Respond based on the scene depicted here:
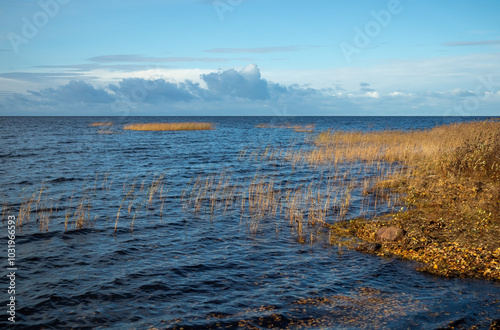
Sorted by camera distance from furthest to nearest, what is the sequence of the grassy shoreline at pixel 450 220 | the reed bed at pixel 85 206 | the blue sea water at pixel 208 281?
the reed bed at pixel 85 206, the grassy shoreline at pixel 450 220, the blue sea water at pixel 208 281

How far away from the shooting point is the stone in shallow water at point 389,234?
1142 centimetres

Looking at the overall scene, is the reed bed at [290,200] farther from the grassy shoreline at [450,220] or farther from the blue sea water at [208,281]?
the grassy shoreline at [450,220]

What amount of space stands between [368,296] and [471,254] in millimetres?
3757

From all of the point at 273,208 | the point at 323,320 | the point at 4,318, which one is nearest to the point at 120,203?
the point at 273,208

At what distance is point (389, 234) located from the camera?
11.6 meters

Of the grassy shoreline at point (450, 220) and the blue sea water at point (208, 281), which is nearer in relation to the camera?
the blue sea water at point (208, 281)

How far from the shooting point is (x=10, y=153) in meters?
35.8

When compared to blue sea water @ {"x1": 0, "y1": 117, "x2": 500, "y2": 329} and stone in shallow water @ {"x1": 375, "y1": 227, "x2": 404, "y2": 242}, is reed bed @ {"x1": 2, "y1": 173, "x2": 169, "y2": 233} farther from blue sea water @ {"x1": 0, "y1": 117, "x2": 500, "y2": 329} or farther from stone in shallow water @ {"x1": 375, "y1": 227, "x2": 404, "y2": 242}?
stone in shallow water @ {"x1": 375, "y1": 227, "x2": 404, "y2": 242}

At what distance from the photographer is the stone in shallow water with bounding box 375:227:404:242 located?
11.4 m

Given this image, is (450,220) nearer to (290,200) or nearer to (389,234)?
(389,234)

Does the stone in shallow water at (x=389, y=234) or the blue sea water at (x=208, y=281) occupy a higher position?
the stone in shallow water at (x=389, y=234)

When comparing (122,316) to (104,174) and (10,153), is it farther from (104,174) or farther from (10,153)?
(10,153)

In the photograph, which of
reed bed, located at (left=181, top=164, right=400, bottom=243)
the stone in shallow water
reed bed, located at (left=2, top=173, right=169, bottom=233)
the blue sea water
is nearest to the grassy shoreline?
the stone in shallow water

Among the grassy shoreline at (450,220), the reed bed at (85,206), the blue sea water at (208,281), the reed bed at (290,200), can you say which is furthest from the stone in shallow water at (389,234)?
the reed bed at (85,206)
